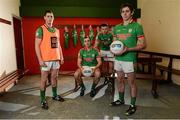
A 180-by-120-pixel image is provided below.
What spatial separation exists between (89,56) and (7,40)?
1980 mm

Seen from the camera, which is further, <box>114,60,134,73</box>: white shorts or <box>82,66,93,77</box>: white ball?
<box>82,66,93,77</box>: white ball

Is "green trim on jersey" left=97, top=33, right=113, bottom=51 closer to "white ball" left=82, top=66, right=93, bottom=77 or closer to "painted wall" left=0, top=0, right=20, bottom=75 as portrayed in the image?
"white ball" left=82, top=66, right=93, bottom=77

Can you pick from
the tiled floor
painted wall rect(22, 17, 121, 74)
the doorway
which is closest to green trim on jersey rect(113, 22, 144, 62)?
the tiled floor

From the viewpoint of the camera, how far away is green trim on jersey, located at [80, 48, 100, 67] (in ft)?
12.8

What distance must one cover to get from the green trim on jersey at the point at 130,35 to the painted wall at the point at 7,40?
8.26 ft

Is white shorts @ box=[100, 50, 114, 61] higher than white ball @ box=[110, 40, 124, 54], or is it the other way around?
white ball @ box=[110, 40, 124, 54]

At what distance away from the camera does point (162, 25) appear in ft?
16.9

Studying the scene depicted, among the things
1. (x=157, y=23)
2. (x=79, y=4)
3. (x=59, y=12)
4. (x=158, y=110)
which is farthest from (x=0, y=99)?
(x=157, y=23)

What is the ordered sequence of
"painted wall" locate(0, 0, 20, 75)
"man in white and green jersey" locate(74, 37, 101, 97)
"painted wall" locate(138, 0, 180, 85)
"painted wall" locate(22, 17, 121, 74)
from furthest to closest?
1. "painted wall" locate(22, 17, 121, 74)
2. "painted wall" locate(138, 0, 180, 85)
3. "painted wall" locate(0, 0, 20, 75)
4. "man in white and green jersey" locate(74, 37, 101, 97)

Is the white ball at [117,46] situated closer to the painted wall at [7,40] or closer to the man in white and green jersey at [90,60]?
the man in white and green jersey at [90,60]

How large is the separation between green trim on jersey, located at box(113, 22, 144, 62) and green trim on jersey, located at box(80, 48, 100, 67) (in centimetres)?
103

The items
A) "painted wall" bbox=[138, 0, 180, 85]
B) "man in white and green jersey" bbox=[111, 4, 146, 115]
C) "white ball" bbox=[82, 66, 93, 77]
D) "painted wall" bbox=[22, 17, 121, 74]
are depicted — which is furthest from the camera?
"painted wall" bbox=[22, 17, 121, 74]

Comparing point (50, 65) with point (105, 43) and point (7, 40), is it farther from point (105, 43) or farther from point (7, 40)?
point (7, 40)

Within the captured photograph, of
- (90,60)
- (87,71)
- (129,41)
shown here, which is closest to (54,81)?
(87,71)
